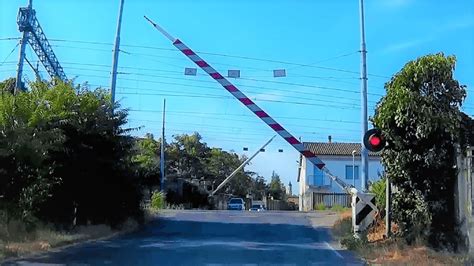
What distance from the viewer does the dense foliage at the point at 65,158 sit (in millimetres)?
16125

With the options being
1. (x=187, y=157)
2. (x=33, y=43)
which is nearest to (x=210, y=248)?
(x=33, y=43)

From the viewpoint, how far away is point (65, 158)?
1942cm

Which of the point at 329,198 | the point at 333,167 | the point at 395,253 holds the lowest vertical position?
the point at 395,253

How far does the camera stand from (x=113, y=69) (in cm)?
2686

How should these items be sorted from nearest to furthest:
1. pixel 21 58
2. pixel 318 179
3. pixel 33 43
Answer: pixel 21 58
pixel 33 43
pixel 318 179

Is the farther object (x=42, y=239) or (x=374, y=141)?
(x=42, y=239)

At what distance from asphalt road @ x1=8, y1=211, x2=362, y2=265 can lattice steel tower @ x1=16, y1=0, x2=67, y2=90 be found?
6.88 meters

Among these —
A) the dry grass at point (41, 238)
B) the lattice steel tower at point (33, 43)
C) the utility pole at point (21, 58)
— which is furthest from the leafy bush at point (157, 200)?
the dry grass at point (41, 238)

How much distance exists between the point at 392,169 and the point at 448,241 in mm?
2224

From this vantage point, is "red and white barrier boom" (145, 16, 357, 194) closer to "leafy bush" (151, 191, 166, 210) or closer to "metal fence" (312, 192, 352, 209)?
"leafy bush" (151, 191, 166, 210)

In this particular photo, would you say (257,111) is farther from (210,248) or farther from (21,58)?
(21,58)

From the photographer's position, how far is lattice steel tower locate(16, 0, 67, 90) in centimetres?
2382

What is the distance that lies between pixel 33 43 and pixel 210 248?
828 inches

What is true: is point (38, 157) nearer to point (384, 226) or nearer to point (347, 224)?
point (384, 226)
